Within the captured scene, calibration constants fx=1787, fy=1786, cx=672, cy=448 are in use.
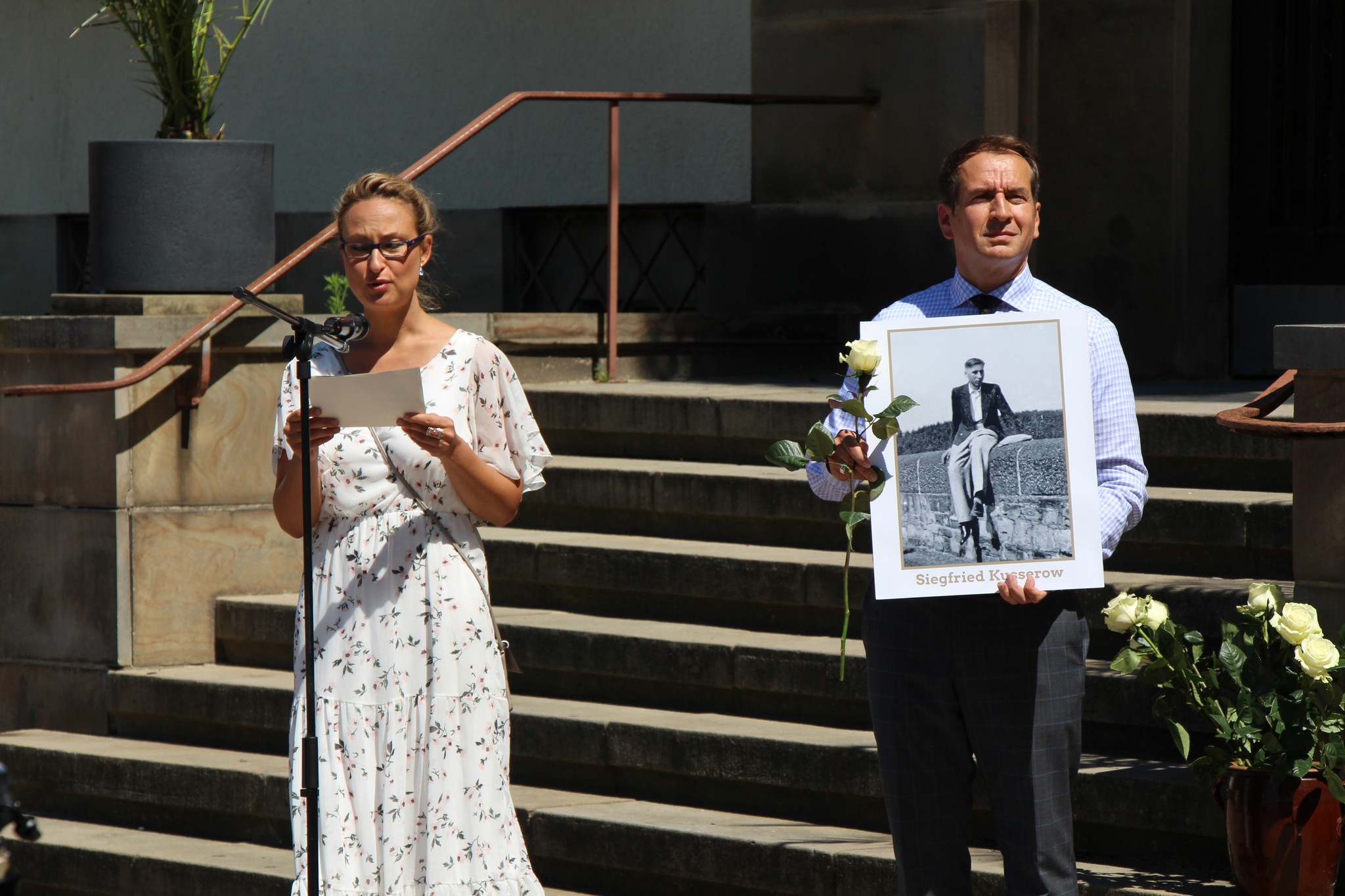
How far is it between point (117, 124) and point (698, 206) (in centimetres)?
521

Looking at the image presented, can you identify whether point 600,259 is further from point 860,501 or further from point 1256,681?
point 860,501

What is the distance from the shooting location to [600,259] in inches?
422

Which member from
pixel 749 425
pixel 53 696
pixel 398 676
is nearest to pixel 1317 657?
pixel 398 676

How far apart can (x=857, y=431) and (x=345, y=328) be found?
3.77 feet

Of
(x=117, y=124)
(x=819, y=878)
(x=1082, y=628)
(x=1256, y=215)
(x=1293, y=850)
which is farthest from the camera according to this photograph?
(x=117, y=124)

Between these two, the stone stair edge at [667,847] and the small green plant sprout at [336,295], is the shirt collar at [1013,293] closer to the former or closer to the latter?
the stone stair edge at [667,847]

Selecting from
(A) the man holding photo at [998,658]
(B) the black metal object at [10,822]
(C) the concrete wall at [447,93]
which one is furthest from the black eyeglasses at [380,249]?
(C) the concrete wall at [447,93]

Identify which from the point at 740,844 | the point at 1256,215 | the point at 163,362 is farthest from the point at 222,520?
the point at 1256,215

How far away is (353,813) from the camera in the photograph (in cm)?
420

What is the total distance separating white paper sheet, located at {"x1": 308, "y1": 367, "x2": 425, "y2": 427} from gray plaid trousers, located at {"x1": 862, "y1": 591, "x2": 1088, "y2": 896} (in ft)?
3.59

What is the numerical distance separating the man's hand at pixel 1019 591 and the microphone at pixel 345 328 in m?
1.48

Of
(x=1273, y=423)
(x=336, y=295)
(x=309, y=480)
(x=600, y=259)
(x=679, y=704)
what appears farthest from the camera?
(x=600, y=259)

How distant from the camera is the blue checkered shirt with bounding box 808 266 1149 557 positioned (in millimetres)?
3541

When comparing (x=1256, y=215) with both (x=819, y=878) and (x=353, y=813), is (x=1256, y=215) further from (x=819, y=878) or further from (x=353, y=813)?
(x=353, y=813)
